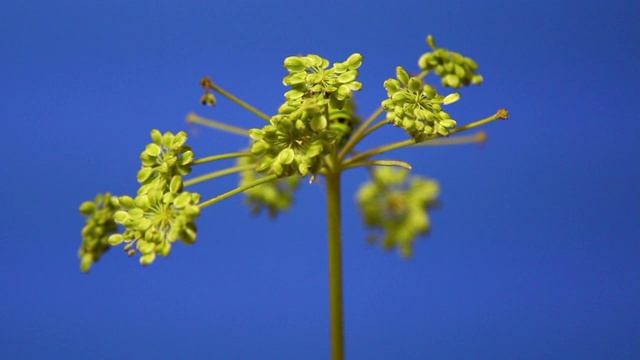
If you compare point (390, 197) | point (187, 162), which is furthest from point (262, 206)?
point (187, 162)

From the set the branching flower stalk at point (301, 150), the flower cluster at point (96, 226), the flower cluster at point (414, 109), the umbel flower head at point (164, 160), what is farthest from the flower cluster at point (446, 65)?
the flower cluster at point (96, 226)

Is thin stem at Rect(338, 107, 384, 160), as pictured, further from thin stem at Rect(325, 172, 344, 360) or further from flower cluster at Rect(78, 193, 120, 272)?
flower cluster at Rect(78, 193, 120, 272)

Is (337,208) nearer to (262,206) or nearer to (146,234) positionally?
(146,234)

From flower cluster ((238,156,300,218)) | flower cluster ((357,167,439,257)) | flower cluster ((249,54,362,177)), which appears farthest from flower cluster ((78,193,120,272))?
flower cluster ((357,167,439,257))

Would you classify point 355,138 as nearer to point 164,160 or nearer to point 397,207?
point 164,160

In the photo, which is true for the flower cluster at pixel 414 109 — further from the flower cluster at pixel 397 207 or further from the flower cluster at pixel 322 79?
the flower cluster at pixel 397 207

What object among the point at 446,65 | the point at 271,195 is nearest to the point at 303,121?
the point at 446,65
